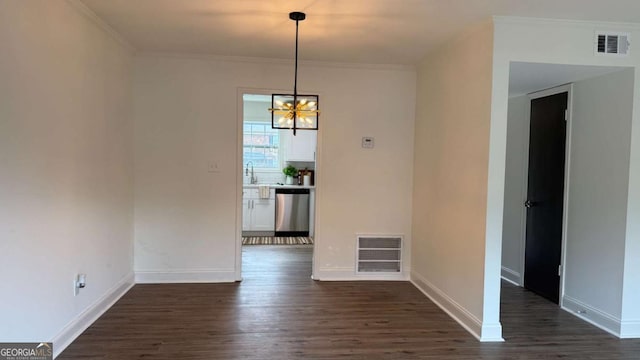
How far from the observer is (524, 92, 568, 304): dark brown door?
3775 millimetres

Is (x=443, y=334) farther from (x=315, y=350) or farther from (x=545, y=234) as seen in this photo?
(x=545, y=234)

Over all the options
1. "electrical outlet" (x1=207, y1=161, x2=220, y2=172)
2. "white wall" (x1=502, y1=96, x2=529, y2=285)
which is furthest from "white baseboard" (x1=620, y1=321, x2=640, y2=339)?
"electrical outlet" (x1=207, y1=161, x2=220, y2=172)

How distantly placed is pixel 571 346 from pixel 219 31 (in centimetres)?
381

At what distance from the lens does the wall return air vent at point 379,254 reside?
15.2 feet

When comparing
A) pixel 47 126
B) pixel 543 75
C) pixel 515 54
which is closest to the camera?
pixel 47 126

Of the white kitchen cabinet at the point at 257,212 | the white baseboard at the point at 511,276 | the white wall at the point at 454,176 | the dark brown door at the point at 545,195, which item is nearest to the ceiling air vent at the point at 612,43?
the dark brown door at the point at 545,195

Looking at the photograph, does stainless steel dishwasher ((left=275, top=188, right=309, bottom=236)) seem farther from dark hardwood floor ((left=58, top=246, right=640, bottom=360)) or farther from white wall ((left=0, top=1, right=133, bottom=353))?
white wall ((left=0, top=1, right=133, bottom=353))

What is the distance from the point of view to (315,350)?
9.21 ft

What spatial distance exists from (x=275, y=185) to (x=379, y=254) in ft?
10.4

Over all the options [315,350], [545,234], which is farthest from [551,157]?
[315,350]

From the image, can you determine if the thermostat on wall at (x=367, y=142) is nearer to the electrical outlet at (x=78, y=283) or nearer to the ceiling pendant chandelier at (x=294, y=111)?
the ceiling pendant chandelier at (x=294, y=111)

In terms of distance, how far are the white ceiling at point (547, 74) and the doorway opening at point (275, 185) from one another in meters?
3.70

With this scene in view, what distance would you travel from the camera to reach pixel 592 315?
11.1 ft

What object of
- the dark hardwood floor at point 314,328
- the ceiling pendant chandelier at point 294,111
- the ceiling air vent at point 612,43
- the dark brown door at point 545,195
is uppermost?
the ceiling air vent at point 612,43
